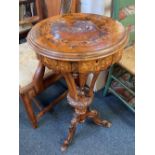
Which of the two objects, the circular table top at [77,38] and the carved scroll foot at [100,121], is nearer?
the circular table top at [77,38]

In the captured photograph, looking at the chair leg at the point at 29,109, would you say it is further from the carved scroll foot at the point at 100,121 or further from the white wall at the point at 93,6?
the white wall at the point at 93,6

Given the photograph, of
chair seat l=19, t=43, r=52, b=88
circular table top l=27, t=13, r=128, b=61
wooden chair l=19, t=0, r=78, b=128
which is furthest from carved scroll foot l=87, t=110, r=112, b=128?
circular table top l=27, t=13, r=128, b=61

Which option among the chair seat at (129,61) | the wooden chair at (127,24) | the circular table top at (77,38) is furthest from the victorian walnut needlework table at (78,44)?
the chair seat at (129,61)

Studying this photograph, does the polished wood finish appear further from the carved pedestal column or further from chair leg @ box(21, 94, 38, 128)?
the carved pedestal column

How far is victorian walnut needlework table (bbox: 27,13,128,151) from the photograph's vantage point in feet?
3.20

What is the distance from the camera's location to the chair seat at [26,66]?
1.36 metres

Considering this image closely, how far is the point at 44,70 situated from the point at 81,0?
0.61 m

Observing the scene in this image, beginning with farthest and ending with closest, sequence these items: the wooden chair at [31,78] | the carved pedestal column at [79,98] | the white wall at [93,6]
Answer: the white wall at [93,6] → the wooden chair at [31,78] → the carved pedestal column at [79,98]

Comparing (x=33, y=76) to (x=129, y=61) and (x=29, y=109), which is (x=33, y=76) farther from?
(x=129, y=61)

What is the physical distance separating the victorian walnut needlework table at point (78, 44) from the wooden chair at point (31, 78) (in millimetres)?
258

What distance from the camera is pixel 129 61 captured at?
4.93 ft

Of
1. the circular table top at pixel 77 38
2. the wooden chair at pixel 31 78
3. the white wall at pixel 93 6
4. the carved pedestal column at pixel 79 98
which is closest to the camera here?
the circular table top at pixel 77 38
